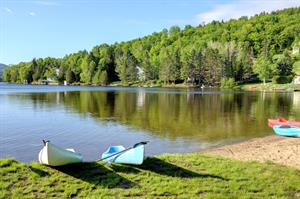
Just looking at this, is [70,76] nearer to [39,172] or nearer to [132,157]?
[132,157]

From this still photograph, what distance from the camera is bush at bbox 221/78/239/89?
4535 inches

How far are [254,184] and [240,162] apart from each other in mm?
2312

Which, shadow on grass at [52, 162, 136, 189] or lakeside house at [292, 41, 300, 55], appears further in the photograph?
lakeside house at [292, 41, 300, 55]

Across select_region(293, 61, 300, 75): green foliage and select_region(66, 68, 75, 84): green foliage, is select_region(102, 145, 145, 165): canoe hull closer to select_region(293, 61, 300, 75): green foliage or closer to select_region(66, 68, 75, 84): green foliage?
select_region(293, 61, 300, 75): green foliage

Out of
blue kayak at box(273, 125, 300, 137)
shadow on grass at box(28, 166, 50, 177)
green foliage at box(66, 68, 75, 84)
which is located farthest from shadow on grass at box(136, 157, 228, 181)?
green foliage at box(66, 68, 75, 84)

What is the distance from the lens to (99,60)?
184m

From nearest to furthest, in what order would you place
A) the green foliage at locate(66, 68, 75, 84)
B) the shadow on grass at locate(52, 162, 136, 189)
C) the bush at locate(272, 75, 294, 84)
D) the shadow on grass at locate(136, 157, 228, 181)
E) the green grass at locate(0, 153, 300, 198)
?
the green grass at locate(0, 153, 300, 198) → the shadow on grass at locate(52, 162, 136, 189) → the shadow on grass at locate(136, 157, 228, 181) → the bush at locate(272, 75, 294, 84) → the green foliage at locate(66, 68, 75, 84)

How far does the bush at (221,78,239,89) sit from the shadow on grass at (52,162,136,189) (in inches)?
4260

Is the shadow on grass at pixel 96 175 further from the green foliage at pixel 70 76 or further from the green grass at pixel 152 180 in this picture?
the green foliage at pixel 70 76

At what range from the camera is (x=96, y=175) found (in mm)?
9750

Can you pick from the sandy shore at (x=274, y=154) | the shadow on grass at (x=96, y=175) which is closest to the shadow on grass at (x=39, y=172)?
the shadow on grass at (x=96, y=175)

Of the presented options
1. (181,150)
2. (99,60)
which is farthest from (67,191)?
(99,60)

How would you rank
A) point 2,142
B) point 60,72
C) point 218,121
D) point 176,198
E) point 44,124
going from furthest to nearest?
point 60,72
point 218,121
point 44,124
point 2,142
point 176,198

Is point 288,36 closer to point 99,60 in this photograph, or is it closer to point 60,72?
point 99,60
